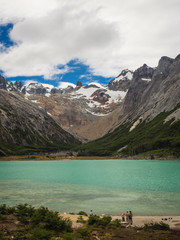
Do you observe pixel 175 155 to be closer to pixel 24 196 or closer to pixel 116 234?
pixel 24 196

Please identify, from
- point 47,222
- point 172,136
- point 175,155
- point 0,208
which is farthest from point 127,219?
point 172,136

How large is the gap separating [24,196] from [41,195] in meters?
3.50

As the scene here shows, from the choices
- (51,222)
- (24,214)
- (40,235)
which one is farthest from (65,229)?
(24,214)

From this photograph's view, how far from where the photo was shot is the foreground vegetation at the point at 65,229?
21.6 meters

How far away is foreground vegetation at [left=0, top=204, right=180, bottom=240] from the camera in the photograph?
21562 mm

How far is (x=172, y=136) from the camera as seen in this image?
195 meters

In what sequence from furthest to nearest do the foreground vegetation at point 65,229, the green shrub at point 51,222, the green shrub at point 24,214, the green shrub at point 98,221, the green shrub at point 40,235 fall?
the green shrub at point 98,221, the green shrub at point 24,214, the green shrub at point 51,222, the foreground vegetation at point 65,229, the green shrub at point 40,235

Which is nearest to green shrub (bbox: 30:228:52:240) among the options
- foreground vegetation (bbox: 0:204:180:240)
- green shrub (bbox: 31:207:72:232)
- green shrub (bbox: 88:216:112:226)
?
foreground vegetation (bbox: 0:204:180:240)

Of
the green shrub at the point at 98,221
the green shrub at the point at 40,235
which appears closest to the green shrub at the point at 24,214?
the green shrub at the point at 40,235

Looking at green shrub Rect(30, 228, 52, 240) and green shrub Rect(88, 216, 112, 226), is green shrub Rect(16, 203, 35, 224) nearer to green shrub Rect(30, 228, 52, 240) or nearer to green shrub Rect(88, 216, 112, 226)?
green shrub Rect(30, 228, 52, 240)

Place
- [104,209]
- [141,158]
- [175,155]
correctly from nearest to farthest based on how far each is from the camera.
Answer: [104,209]
[175,155]
[141,158]

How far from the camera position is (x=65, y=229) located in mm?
24797

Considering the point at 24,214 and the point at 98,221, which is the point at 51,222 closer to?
the point at 98,221

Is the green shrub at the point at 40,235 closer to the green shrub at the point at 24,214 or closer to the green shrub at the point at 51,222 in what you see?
the green shrub at the point at 51,222
